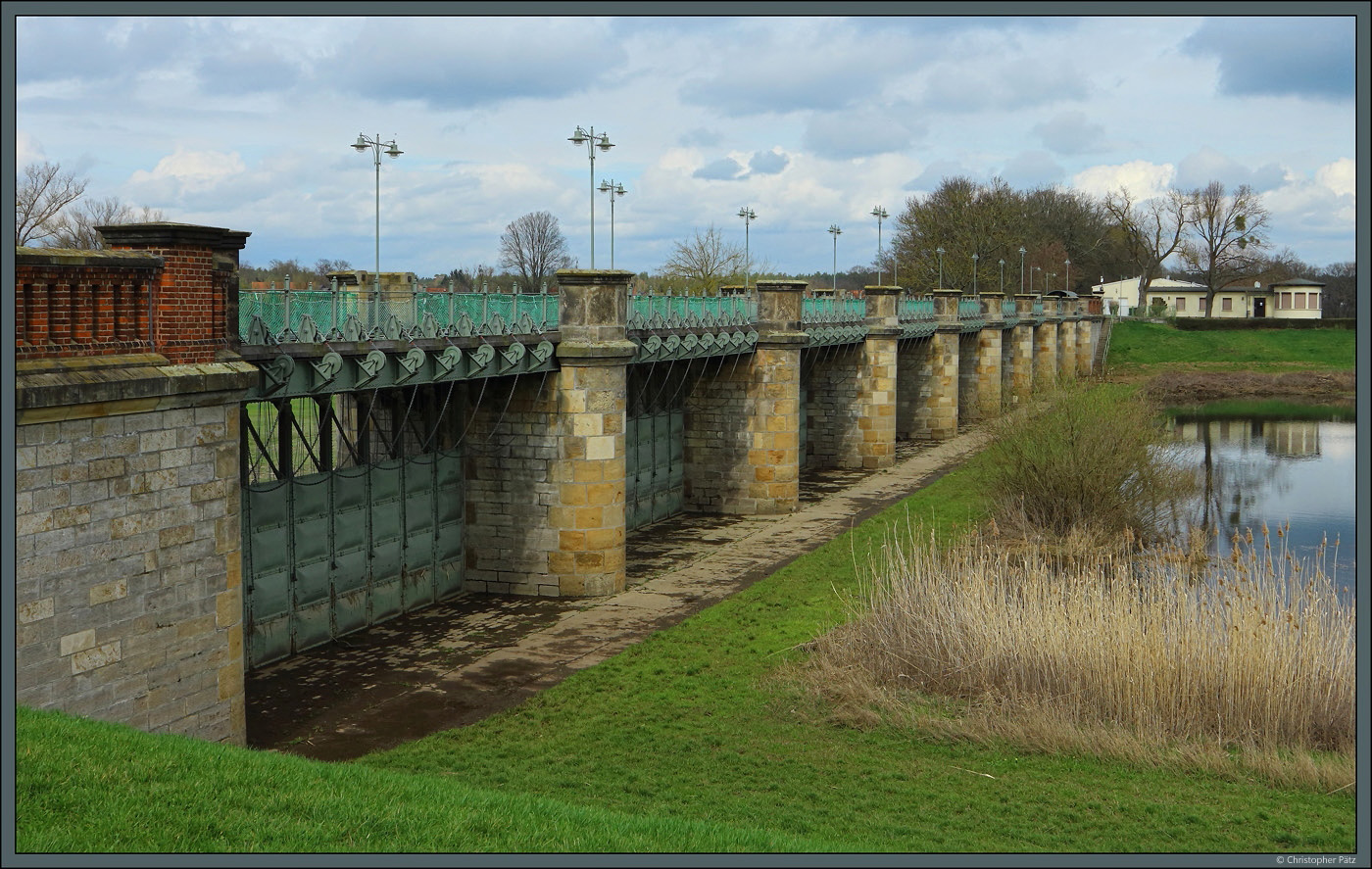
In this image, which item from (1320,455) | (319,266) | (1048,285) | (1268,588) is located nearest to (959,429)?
(1320,455)

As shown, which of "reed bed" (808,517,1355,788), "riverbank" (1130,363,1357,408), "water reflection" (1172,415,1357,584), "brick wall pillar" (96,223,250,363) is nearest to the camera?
"brick wall pillar" (96,223,250,363)

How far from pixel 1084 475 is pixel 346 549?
580 inches

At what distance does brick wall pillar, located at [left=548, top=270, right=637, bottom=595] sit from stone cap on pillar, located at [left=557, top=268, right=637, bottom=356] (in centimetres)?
2

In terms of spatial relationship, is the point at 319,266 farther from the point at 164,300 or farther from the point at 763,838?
the point at 763,838

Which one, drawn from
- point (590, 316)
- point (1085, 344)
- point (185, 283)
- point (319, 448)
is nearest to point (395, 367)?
point (319, 448)

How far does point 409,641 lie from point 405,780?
8368mm

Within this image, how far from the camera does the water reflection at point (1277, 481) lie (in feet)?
91.6

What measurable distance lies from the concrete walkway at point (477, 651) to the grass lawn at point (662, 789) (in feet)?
2.29

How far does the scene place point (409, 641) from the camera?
722 inches

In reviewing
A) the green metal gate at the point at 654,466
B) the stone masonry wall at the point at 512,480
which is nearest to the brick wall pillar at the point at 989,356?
the green metal gate at the point at 654,466

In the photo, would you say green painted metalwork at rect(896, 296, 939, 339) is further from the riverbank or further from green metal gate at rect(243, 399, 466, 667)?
green metal gate at rect(243, 399, 466, 667)

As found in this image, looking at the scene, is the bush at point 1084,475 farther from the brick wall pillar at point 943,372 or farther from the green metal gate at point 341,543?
the brick wall pillar at point 943,372

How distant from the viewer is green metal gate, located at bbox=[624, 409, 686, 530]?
2739cm

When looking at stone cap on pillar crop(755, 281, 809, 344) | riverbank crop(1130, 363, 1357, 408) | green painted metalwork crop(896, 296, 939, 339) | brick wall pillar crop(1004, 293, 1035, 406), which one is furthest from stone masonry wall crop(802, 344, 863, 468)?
riverbank crop(1130, 363, 1357, 408)
